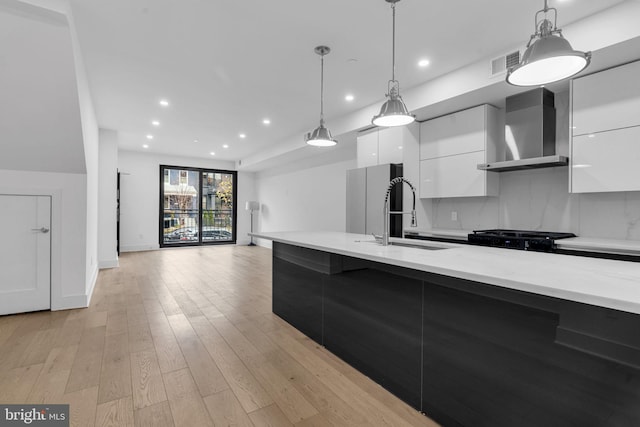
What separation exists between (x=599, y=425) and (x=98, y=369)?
2937mm

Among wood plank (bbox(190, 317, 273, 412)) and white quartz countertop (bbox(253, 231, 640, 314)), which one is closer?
white quartz countertop (bbox(253, 231, 640, 314))

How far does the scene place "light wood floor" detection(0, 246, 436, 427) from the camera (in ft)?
5.90

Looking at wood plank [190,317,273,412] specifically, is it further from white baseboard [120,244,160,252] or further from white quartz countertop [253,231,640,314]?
white baseboard [120,244,160,252]

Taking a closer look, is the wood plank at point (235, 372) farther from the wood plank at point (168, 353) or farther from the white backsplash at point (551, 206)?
the white backsplash at point (551, 206)

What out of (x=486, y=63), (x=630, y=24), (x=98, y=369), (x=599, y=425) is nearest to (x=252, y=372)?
(x=98, y=369)

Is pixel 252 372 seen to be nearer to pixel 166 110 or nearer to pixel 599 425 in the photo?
pixel 599 425

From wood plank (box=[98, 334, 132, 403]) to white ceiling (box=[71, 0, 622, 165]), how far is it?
279 centimetres

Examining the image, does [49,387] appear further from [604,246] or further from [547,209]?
[547,209]

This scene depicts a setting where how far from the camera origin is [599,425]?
117 cm

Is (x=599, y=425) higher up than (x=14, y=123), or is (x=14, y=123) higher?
(x=14, y=123)

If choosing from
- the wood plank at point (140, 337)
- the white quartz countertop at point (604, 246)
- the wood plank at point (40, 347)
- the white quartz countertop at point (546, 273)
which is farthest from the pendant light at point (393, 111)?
the wood plank at point (40, 347)

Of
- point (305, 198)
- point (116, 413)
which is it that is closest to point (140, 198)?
point (305, 198)

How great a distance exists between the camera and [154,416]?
177 centimetres

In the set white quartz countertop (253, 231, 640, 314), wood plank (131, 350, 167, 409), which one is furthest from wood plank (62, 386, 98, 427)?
white quartz countertop (253, 231, 640, 314)
